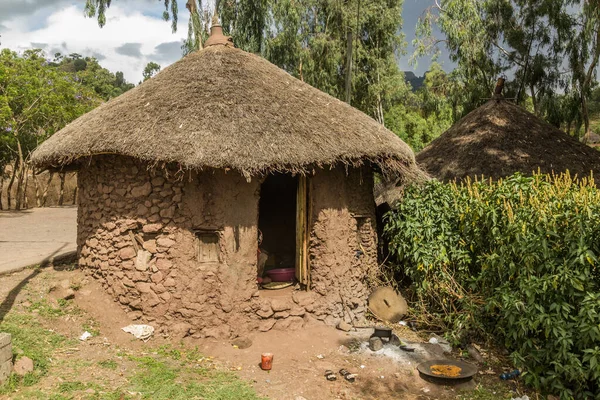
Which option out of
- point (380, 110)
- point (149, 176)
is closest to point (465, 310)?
point (149, 176)

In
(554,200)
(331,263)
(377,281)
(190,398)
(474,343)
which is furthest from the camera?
(377,281)

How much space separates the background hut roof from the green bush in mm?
1285

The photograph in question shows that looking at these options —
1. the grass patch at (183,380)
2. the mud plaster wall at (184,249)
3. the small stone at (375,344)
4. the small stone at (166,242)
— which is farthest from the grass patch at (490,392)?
the small stone at (166,242)

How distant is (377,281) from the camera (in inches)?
341

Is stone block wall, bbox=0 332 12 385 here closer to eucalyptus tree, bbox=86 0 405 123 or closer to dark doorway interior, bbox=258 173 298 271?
dark doorway interior, bbox=258 173 298 271

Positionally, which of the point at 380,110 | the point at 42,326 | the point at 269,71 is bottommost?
the point at 42,326

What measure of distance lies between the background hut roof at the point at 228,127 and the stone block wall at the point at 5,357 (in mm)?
2817

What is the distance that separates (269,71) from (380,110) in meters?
12.9

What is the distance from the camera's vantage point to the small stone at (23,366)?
544 cm

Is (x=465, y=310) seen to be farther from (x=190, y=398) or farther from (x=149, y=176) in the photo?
(x=149, y=176)

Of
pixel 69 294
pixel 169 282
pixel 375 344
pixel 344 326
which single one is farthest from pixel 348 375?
pixel 69 294

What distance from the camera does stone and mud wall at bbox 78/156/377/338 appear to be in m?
7.21

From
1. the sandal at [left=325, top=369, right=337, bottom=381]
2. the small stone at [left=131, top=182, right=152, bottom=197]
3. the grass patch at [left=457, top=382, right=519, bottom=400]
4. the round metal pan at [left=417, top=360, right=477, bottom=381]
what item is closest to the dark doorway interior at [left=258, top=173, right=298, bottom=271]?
the small stone at [left=131, top=182, right=152, bottom=197]

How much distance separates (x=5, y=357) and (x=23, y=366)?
28 centimetres
